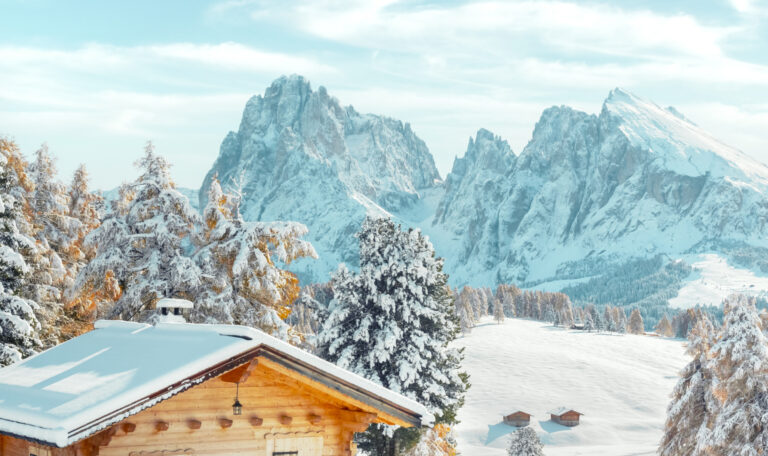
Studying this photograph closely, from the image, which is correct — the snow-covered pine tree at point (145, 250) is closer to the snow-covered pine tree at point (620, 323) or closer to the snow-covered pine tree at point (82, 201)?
the snow-covered pine tree at point (82, 201)

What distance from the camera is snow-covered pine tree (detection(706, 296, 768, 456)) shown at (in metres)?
24.6

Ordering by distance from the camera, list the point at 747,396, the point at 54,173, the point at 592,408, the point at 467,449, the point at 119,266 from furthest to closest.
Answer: the point at 592,408 < the point at 467,449 < the point at 54,173 < the point at 747,396 < the point at 119,266

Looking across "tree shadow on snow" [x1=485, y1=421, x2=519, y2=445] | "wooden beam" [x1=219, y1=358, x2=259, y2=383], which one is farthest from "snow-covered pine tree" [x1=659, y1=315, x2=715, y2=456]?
"tree shadow on snow" [x1=485, y1=421, x2=519, y2=445]

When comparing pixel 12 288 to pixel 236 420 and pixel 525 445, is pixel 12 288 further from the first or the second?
pixel 525 445

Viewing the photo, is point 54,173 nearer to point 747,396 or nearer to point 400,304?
point 400,304

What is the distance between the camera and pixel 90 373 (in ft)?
29.6

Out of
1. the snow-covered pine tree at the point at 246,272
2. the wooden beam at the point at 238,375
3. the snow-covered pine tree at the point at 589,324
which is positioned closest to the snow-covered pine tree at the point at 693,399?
the snow-covered pine tree at the point at 246,272

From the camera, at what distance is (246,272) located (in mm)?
21578

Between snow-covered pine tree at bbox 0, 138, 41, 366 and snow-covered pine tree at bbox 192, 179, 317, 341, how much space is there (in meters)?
4.24

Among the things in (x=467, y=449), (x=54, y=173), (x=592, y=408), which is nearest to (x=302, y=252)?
(x=54, y=173)

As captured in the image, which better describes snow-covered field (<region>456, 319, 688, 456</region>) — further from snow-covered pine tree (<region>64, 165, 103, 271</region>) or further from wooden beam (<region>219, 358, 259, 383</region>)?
wooden beam (<region>219, 358, 259, 383</region>)

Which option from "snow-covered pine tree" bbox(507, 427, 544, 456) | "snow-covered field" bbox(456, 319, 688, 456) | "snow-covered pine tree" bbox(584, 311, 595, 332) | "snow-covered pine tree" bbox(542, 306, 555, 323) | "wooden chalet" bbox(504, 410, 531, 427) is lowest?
"snow-covered pine tree" bbox(542, 306, 555, 323)

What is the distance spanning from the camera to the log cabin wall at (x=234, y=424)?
8.85 meters

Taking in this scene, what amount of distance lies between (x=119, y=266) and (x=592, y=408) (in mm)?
75384
